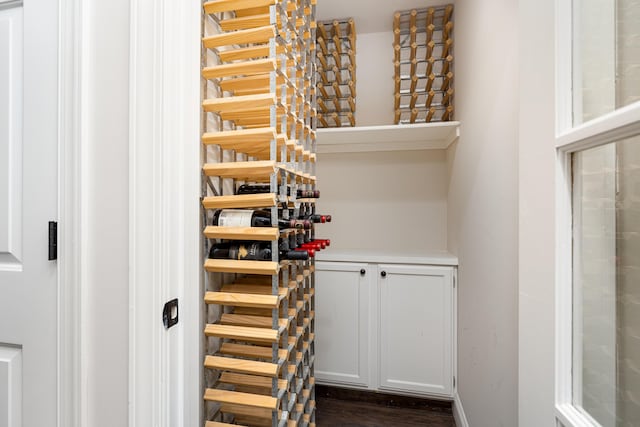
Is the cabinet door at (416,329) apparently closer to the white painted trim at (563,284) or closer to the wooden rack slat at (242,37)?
the white painted trim at (563,284)

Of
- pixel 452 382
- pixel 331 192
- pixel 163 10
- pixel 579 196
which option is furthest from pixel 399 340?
pixel 163 10

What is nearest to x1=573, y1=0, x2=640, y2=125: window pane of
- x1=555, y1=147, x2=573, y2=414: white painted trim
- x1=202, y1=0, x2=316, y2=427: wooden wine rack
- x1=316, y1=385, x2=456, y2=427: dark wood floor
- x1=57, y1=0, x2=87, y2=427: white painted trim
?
x1=555, y1=147, x2=573, y2=414: white painted trim

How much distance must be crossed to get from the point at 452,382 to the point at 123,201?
194cm

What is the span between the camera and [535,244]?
0.75 meters

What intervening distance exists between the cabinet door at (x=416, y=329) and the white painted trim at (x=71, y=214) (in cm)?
151

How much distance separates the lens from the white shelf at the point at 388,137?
1.80 meters

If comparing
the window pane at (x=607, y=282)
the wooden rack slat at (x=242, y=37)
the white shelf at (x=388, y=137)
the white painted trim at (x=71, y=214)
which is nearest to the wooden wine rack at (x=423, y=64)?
the white shelf at (x=388, y=137)

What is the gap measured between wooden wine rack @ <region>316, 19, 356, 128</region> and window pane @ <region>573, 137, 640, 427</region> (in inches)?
65.4

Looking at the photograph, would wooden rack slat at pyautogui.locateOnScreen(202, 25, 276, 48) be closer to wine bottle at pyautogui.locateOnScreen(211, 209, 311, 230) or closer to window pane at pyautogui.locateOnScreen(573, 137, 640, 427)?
wine bottle at pyautogui.locateOnScreen(211, 209, 311, 230)

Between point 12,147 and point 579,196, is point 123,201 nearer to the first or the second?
point 12,147

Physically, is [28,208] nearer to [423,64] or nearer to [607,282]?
[607,282]

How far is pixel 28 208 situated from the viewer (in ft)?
2.41

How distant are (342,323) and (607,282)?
4.95 feet

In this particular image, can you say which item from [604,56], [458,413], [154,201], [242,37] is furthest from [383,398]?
[242,37]
